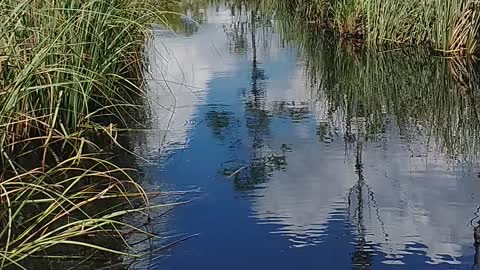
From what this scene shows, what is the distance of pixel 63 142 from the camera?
15.4 ft

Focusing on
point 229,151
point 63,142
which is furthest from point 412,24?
point 63,142

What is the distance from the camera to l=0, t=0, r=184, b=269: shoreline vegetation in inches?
125

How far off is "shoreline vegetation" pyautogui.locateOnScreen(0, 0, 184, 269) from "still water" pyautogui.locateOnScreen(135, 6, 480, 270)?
267 mm

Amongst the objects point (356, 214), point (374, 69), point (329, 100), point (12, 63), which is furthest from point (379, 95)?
point (12, 63)

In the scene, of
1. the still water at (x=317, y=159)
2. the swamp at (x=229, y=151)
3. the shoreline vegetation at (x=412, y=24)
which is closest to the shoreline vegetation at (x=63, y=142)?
the swamp at (x=229, y=151)

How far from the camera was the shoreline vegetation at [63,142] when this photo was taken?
3178 millimetres

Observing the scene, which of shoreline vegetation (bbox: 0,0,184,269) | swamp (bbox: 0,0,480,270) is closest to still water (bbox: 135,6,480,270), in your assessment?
swamp (bbox: 0,0,480,270)

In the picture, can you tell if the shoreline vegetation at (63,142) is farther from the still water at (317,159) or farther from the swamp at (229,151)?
the still water at (317,159)

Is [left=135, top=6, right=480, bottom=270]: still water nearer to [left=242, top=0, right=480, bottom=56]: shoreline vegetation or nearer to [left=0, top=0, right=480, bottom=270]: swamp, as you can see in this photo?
[left=0, top=0, right=480, bottom=270]: swamp

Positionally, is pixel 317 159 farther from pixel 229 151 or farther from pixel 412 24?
→ pixel 412 24

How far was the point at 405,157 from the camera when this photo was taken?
4.79 m

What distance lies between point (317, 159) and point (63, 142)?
1.57 m

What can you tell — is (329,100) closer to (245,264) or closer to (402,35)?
(402,35)

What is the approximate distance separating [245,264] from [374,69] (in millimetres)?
5065
